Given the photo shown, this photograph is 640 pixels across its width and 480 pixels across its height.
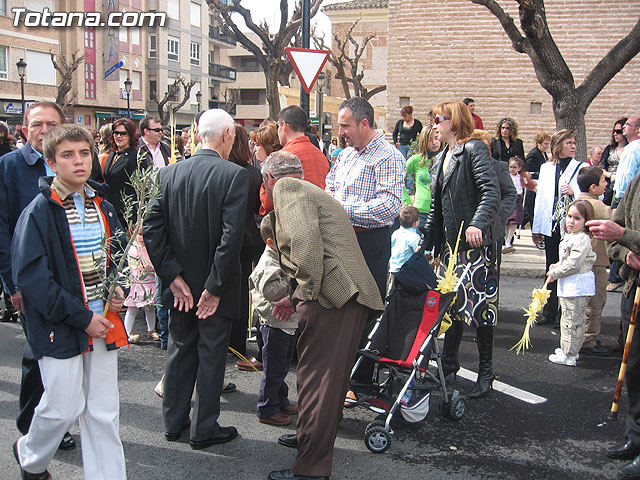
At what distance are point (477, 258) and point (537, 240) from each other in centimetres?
363

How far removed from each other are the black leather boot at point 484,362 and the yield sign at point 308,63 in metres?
5.67

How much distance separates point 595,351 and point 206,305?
3999 mm

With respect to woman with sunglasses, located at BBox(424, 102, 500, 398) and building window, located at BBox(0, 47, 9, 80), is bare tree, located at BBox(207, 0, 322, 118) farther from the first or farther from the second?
building window, located at BBox(0, 47, 9, 80)

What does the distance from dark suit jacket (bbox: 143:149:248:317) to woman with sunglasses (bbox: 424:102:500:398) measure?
1.86m

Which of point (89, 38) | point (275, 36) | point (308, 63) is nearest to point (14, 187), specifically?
point (308, 63)

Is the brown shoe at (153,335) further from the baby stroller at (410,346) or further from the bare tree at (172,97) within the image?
the bare tree at (172,97)

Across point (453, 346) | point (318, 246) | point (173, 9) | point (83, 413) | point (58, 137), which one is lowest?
point (453, 346)

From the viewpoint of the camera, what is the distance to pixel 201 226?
12.7 ft

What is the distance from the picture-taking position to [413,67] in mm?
21734

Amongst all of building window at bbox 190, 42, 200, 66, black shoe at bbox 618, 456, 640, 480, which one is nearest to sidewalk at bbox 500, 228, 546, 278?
black shoe at bbox 618, 456, 640, 480

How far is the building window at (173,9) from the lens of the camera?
56.7 m

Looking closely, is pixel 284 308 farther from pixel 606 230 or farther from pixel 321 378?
pixel 606 230

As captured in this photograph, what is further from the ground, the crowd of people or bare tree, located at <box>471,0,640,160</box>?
bare tree, located at <box>471,0,640,160</box>

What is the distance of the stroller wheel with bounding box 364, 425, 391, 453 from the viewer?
3.95 m
